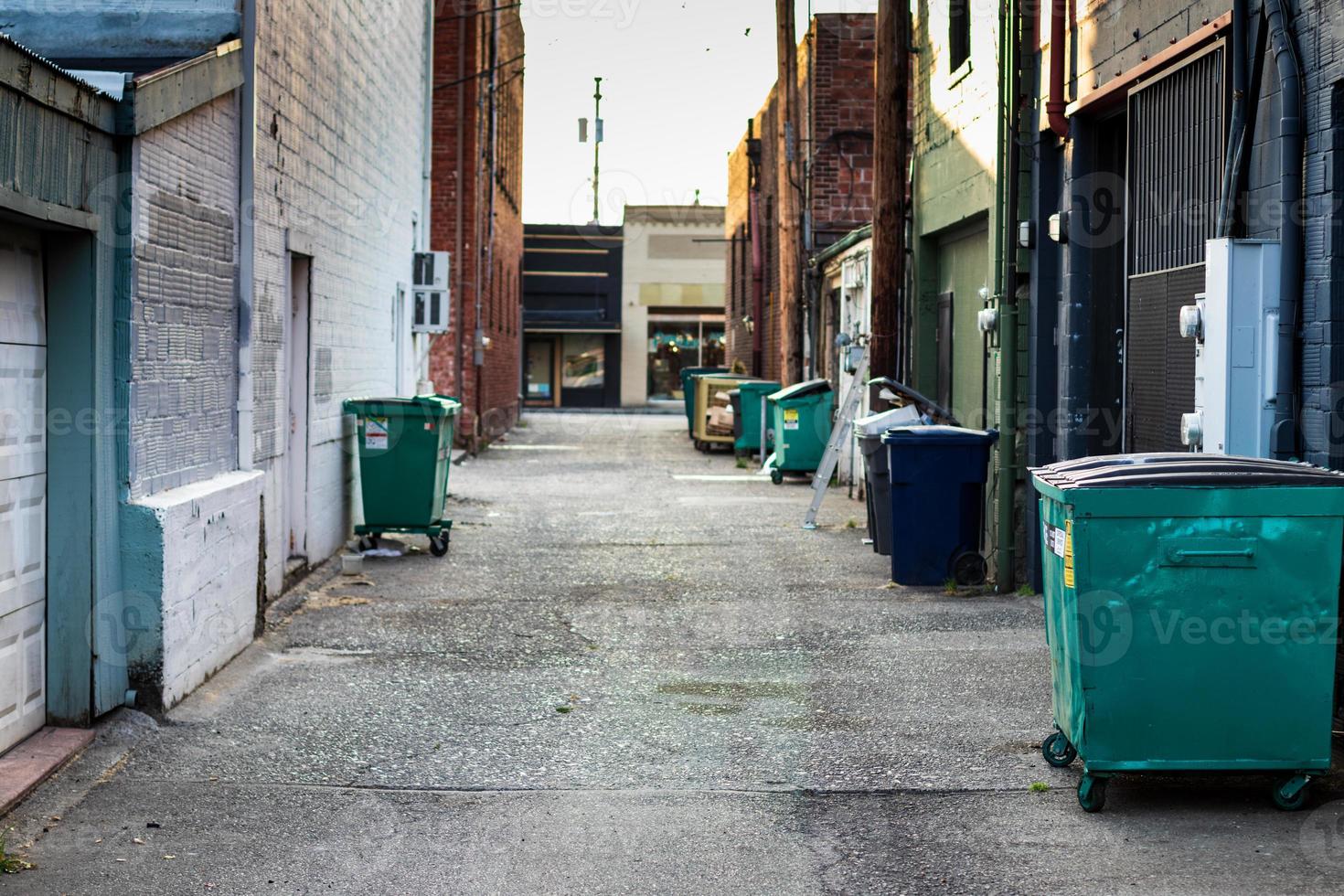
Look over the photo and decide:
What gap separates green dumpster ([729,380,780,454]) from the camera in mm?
25141

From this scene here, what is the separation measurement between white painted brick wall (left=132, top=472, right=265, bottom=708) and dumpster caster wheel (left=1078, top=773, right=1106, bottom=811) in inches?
156

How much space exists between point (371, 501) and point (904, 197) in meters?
5.96

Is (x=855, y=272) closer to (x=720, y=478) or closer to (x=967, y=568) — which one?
(x=720, y=478)

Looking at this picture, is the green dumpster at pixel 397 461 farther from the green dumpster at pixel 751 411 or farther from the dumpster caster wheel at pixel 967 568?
the green dumpster at pixel 751 411

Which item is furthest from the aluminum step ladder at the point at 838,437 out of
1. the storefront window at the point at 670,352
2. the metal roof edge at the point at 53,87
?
the storefront window at the point at 670,352

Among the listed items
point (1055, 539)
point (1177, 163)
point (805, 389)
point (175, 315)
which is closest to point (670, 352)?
point (805, 389)

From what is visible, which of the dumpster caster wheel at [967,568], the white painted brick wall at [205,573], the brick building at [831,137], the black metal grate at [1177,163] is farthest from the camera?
the brick building at [831,137]

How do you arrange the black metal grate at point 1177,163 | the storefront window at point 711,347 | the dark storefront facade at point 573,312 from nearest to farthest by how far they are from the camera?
the black metal grate at point 1177,163 → the dark storefront facade at point 573,312 → the storefront window at point 711,347

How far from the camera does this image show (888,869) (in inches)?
194

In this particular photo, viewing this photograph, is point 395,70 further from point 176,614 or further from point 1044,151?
point 176,614

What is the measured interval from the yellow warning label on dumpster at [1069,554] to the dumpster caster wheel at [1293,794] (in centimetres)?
101

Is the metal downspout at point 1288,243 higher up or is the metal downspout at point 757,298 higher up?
the metal downspout at point 757,298

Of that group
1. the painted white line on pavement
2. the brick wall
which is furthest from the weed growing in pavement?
the painted white line on pavement

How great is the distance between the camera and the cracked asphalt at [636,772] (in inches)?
193
